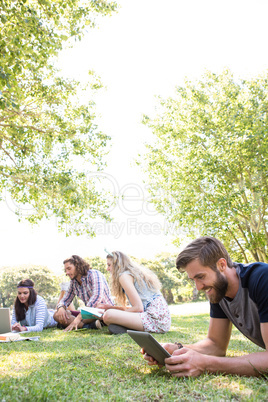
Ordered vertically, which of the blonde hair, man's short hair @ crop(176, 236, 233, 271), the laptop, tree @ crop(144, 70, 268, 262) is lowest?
the laptop

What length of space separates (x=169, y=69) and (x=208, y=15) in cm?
434

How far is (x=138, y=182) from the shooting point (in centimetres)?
2008

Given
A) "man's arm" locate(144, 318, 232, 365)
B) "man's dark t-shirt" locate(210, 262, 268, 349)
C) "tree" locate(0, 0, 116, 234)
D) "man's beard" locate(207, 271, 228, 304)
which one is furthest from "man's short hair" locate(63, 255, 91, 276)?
"tree" locate(0, 0, 116, 234)

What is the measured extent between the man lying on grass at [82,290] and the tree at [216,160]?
333 inches

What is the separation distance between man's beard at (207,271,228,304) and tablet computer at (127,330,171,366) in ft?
1.80

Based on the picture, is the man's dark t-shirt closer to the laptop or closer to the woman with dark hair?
the laptop

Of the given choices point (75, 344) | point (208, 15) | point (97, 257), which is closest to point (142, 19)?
point (208, 15)

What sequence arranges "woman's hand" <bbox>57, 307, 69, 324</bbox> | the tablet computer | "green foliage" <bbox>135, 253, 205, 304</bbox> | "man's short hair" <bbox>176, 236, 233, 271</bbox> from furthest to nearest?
"green foliage" <bbox>135, 253, 205, 304</bbox>, "woman's hand" <bbox>57, 307, 69, 324</bbox>, "man's short hair" <bbox>176, 236, 233, 271</bbox>, the tablet computer

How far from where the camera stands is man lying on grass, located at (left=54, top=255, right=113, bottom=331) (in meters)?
6.65

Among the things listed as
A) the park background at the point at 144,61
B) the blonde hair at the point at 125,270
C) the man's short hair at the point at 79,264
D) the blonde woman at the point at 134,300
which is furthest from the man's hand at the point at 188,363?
the park background at the point at 144,61

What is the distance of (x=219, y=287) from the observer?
2.67m

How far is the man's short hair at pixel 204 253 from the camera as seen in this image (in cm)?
265

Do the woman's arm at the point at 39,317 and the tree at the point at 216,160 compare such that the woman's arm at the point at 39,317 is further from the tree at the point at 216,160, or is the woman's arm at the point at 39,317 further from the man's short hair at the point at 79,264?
the tree at the point at 216,160

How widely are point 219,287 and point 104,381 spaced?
113 centimetres
